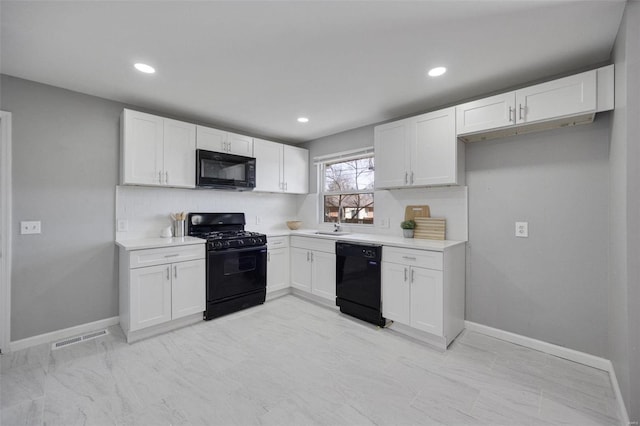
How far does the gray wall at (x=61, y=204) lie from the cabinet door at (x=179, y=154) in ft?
1.66

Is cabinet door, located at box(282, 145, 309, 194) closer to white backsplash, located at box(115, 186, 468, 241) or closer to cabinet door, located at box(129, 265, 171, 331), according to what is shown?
white backsplash, located at box(115, 186, 468, 241)

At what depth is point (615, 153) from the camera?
192cm

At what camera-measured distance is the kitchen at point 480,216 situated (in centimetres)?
222

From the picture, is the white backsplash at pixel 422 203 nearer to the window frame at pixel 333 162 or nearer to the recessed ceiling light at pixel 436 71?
the window frame at pixel 333 162

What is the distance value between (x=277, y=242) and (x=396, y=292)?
1798 millimetres

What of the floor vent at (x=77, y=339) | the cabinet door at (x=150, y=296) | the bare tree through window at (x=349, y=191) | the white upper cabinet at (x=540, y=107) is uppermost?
the white upper cabinet at (x=540, y=107)

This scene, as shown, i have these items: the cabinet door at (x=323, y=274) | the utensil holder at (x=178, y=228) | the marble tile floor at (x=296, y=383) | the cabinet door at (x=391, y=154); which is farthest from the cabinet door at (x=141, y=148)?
the cabinet door at (x=391, y=154)

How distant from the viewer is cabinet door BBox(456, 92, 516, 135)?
238 centimetres

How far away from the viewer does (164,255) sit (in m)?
2.80

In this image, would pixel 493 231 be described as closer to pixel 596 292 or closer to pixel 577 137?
pixel 596 292

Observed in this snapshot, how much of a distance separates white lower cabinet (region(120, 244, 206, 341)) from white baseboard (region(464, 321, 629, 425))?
118 inches

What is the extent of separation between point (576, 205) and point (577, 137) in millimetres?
579

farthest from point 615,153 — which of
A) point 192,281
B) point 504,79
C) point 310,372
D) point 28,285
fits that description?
point 28,285

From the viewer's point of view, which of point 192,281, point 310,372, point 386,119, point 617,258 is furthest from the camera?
point 386,119
